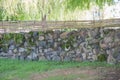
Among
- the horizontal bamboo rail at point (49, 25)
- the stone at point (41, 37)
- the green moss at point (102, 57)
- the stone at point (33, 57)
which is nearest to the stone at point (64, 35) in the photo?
the horizontal bamboo rail at point (49, 25)

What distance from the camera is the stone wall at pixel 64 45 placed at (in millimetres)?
10734

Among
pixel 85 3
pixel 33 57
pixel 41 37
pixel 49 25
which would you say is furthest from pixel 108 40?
pixel 33 57

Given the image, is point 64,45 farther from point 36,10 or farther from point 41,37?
point 36,10

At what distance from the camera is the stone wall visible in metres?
10.7

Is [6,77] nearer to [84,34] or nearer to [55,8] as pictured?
[84,34]

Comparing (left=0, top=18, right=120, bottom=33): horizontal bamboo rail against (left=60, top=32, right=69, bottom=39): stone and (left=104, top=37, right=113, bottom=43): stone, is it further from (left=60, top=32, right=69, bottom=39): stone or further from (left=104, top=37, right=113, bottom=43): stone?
(left=104, top=37, right=113, bottom=43): stone

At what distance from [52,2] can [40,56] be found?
2565 millimetres

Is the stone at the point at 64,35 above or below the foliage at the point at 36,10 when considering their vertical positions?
below

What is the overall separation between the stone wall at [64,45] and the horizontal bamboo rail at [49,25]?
5.9 inches

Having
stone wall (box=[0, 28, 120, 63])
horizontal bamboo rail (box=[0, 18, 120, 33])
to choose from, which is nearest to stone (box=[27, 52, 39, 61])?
stone wall (box=[0, 28, 120, 63])

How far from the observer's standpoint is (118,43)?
10.5 meters

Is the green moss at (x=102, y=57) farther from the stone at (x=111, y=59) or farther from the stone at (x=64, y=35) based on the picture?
the stone at (x=64, y=35)

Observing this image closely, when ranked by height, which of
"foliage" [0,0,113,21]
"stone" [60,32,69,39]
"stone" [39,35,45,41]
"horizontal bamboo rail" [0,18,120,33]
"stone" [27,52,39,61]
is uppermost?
"foliage" [0,0,113,21]

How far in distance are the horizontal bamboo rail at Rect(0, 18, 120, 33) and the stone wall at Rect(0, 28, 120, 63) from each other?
0.49ft
